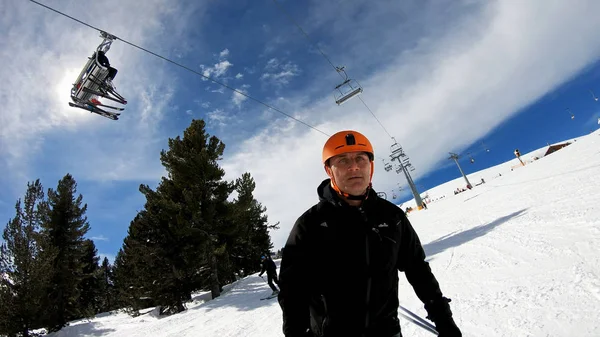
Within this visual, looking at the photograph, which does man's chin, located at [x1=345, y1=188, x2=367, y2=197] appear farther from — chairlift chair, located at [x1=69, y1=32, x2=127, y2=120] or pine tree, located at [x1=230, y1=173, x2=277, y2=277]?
pine tree, located at [x1=230, y1=173, x2=277, y2=277]

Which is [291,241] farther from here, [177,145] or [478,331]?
[177,145]

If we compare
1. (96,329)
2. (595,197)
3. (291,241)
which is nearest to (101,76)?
(291,241)

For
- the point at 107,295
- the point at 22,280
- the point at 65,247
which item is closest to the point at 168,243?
the point at 22,280

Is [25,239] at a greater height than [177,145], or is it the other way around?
[177,145]

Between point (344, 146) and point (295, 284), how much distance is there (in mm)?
1004

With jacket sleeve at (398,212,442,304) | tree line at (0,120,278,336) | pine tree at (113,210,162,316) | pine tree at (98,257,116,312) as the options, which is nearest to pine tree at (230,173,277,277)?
tree line at (0,120,278,336)

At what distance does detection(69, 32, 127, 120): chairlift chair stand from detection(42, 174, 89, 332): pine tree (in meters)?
19.9

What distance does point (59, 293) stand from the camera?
23.8 meters

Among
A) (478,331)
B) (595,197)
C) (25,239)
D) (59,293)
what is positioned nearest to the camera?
(478,331)

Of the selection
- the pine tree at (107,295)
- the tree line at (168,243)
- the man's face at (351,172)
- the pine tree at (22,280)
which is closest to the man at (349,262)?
the man's face at (351,172)

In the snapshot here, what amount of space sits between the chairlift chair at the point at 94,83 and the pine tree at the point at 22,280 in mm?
14345

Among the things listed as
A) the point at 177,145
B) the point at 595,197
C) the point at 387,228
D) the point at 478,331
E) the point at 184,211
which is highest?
the point at 177,145

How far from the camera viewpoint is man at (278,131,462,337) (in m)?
1.70

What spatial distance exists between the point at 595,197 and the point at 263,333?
10271 mm
